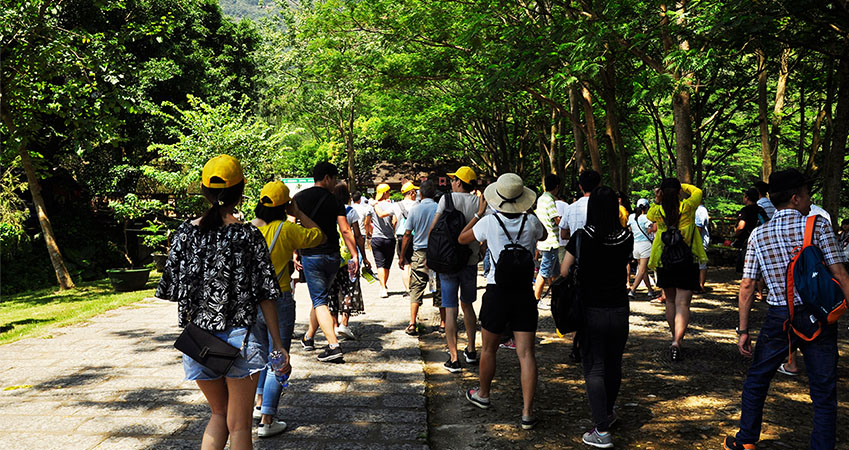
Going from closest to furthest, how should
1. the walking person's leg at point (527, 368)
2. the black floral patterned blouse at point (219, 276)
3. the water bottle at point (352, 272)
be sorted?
the black floral patterned blouse at point (219, 276), the walking person's leg at point (527, 368), the water bottle at point (352, 272)

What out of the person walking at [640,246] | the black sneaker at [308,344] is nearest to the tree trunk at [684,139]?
the person walking at [640,246]

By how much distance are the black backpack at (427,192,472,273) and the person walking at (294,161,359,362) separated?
949mm

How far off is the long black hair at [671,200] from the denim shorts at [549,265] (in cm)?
263

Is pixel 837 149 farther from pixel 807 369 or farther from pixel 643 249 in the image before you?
pixel 807 369

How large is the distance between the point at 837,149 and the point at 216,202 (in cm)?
1139

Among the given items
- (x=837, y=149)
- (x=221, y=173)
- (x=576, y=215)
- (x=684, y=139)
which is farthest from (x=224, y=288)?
(x=837, y=149)

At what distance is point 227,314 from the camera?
3.08m

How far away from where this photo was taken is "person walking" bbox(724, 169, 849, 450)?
12.1 ft

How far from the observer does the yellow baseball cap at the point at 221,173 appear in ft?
10.2

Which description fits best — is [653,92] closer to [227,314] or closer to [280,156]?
[227,314]

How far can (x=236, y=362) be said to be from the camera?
3057 mm

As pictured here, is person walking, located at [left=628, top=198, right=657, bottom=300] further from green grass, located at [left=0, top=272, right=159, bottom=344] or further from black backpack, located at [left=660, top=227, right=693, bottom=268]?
green grass, located at [left=0, top=272, right=159, bottom=344]

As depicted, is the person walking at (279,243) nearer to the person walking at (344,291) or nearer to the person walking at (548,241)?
the person walking at (344,291)

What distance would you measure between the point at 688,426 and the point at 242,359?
3302 millimetres
